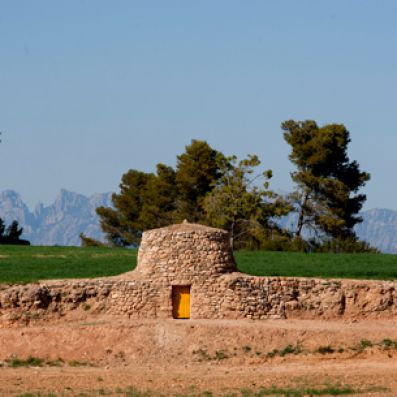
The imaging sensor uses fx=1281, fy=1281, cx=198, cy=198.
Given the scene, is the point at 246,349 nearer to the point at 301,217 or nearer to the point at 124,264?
the point at 124,264

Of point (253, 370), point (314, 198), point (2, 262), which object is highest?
point (314, 198)

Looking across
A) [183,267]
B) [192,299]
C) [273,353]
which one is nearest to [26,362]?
[192,299]

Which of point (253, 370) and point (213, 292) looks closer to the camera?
point (253, 370)

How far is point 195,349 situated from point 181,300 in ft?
15.2

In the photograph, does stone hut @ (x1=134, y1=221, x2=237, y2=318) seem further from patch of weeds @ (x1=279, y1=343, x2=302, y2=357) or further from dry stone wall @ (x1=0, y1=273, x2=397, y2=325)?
patch of weeds @ (x1=279, y1=343, x2=302, y2=357)

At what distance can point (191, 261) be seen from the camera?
4922cm

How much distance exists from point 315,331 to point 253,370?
16.8ft

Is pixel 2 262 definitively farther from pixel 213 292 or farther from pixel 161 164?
pixel 161 164

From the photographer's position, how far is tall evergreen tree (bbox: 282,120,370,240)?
90.2 meters

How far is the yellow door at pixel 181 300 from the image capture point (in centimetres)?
4916

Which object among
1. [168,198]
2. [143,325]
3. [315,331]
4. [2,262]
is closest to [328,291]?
[315,331]

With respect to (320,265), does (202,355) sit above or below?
below

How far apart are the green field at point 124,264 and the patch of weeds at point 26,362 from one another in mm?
6253

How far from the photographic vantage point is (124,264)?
5859 cm
